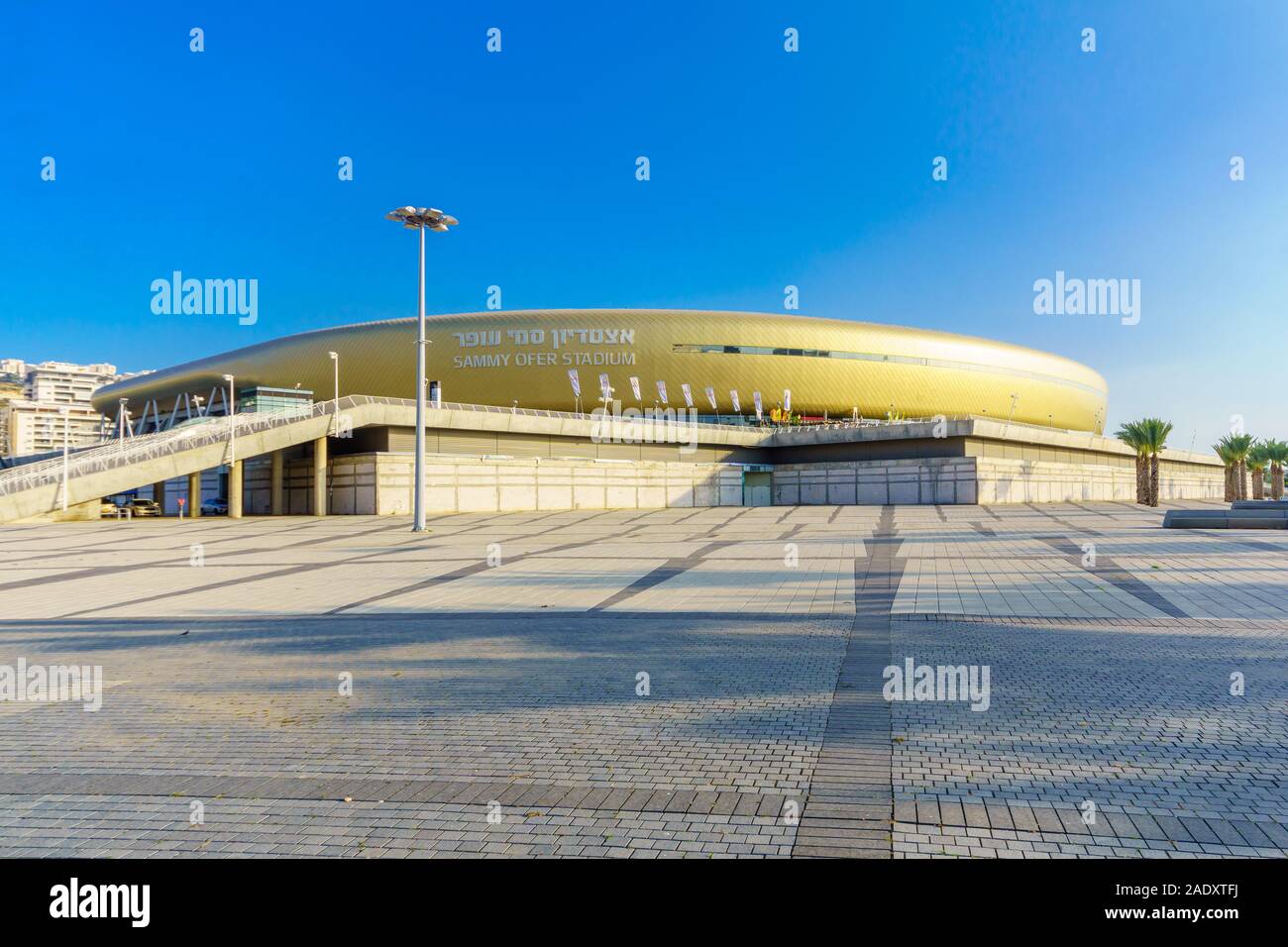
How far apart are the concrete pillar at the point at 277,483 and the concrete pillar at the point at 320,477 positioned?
401 centimetres

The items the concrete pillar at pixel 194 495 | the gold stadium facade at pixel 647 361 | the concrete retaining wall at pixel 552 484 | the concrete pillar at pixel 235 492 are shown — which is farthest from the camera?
the gold stadium facade at pixel 647 361

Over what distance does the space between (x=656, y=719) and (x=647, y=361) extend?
71117 mm

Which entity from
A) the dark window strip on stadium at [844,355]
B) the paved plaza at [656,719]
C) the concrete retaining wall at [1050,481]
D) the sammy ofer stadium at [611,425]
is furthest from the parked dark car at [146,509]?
the concrete retaining wall at [1050,481]

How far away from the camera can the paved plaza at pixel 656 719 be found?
422cm

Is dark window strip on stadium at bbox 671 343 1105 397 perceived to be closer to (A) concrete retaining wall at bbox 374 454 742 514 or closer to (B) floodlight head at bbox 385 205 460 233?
(A) concrete retaining wall at bbox 374 454 742 514

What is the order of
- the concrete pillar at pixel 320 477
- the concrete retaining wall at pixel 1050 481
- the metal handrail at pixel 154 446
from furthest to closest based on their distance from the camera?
the concrete retaining wall at pixel 1050 481 → the concrete pillar at pixel 320 477 → the metal handrail at pixel 154 446

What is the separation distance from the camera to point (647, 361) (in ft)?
251

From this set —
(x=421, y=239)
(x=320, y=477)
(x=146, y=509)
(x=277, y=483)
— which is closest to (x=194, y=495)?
(x=277, y=483)

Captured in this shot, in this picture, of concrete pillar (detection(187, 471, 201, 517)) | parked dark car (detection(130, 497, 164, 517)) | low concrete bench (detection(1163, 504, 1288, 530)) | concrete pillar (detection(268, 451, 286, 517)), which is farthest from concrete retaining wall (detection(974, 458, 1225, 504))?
parked dark car (detection(130, 497, 164, 517))

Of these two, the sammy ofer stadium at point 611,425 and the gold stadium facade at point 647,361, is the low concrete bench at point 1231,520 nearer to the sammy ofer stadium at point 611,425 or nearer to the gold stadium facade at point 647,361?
the sammy ofer stadium at point 611,425

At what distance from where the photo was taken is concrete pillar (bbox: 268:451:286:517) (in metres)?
40.8

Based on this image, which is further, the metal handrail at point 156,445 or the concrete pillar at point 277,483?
the concrete pillar at point 277,483
